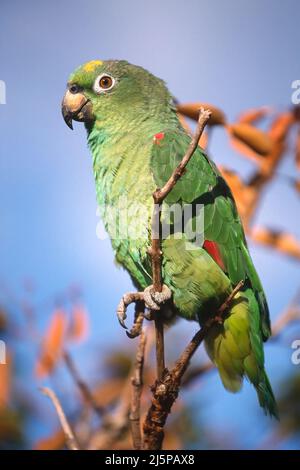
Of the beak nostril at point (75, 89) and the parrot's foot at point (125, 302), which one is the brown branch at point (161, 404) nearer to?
the parrot's foot at point (125, 302)

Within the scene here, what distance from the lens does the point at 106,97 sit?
2.31 metres

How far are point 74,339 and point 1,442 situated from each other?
44cm

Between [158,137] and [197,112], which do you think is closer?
[197,112]

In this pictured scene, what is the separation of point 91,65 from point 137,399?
1.40 m

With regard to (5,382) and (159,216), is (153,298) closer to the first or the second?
(159,216)

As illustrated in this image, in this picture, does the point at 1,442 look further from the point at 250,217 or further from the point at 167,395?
the point at 250,217

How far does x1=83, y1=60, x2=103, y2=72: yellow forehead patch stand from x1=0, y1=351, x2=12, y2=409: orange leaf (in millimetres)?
1180

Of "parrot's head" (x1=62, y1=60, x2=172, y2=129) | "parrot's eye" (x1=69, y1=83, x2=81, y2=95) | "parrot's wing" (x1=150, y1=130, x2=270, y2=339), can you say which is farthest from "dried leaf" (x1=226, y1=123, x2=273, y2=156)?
"parrot's eye" (x1=69, y1=83, x2=81, y2=95)

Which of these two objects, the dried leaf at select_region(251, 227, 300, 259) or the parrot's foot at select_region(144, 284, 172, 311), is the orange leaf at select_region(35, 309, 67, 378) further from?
the dried leaf at select_region(251, 227, 300, 259)

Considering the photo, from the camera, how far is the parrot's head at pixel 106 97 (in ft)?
7.52

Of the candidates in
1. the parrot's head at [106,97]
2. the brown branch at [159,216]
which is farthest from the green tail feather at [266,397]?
the parrot's head at [106,97]

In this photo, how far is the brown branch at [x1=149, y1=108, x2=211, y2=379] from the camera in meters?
1.28

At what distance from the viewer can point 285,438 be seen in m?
2.06

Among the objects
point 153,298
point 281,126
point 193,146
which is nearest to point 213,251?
point 153,298
